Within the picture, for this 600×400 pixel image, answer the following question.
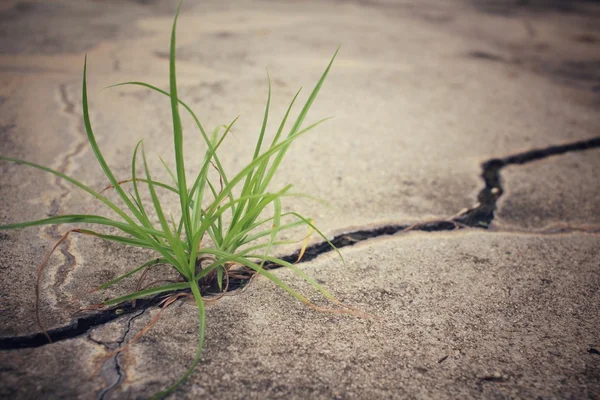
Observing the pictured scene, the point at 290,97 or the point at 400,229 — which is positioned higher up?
the point at 290,97

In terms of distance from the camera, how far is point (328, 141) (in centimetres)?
178

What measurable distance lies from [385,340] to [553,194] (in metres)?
1.00

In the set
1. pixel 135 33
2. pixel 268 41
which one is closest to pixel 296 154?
pixel 268 41

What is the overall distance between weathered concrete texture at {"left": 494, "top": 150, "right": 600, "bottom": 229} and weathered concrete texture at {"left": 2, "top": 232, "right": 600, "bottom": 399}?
23 cm

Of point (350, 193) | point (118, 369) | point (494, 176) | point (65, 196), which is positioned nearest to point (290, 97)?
point (350, 193)

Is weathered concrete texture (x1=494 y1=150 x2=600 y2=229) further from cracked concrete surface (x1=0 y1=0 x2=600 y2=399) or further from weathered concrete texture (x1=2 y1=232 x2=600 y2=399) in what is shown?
weathered concrete texture (x1=2 y1=232 x2=600 y2=399)

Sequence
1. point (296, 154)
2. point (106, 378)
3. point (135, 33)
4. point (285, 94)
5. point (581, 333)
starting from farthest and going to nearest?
point (135, 33) < point (285, 94) < point (296, 154) < point (581, 333) < point (106, 378)

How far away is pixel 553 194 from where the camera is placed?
4.99 ft

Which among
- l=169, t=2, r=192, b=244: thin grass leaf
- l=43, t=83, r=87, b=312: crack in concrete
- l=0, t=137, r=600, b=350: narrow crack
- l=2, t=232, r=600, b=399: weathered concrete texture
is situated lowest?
l=2, t=232, r=600, b=399: weathered concrete texture

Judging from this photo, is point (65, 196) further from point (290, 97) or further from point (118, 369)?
point (290, 97)

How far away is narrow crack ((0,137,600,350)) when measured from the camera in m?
0.88

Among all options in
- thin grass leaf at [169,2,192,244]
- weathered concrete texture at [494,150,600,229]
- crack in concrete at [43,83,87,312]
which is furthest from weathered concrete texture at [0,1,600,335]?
thin grass leaf at [169,2,192,244]

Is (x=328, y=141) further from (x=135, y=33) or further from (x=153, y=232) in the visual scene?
(x=135, y=33)

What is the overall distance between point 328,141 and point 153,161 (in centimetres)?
70
